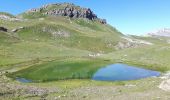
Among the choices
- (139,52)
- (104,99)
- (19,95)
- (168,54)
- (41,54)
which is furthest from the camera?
(41,54)

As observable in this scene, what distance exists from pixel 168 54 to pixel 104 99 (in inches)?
4115

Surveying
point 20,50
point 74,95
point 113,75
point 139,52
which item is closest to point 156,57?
point 139,52

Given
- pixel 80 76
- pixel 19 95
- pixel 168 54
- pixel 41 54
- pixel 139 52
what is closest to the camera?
pixel 19 95

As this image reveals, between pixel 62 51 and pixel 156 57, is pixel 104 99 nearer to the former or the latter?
pixel 156 57

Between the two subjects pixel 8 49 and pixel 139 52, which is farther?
pixel 8 49

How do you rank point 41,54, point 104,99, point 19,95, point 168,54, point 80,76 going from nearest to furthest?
point 104,99
point 19,95
point 80,76
point 168,54
point 41,54

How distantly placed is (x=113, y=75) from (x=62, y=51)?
9956 cm

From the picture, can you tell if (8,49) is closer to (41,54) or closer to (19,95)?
(41,54)

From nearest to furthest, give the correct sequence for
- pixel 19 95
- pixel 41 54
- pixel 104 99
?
pixel 104 99 < pixel 19 95 < pixel 41 54

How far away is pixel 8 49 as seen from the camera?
7781 inches

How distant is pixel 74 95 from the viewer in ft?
183

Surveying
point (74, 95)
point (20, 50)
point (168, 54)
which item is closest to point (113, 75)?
point (74, 95)

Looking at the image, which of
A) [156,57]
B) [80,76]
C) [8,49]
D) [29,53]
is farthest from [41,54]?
Result: [80,76]

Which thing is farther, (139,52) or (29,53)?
(29,53)
